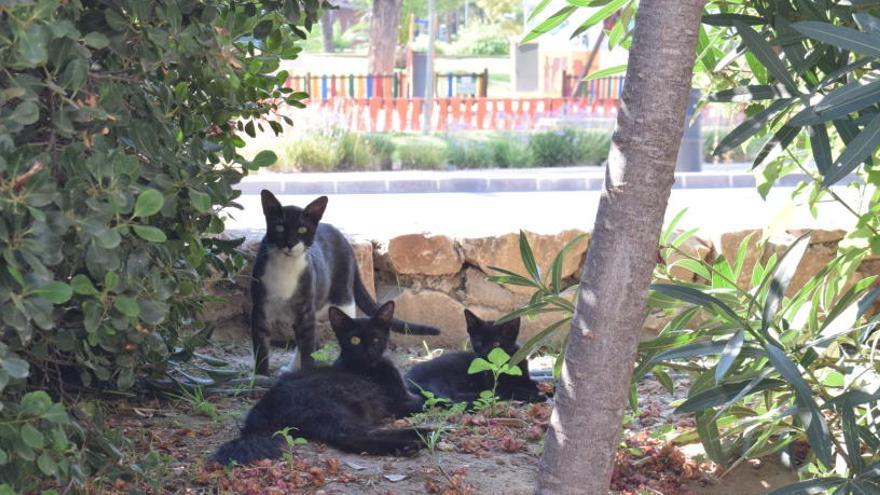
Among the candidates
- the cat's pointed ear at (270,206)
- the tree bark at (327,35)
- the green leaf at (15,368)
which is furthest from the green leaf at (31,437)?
the tree bark at (327,35)

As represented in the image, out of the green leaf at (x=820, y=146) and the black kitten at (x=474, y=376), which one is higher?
the green leaf at (x=820, y=146)

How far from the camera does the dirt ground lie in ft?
12.1

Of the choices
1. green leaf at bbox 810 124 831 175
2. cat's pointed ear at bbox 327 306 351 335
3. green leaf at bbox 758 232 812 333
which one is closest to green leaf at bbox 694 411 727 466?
green leaf at bbox 758 232 812 333

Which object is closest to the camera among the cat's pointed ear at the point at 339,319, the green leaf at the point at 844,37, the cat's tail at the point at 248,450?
the green leaf at the point at 844,37

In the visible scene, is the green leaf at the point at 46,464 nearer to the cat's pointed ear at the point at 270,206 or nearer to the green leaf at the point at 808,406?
the green leaf at the point at 808,406

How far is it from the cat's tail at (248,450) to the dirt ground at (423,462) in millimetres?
44

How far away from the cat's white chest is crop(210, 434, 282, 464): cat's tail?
163 centimetres

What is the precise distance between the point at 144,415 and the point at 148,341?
1.37 m

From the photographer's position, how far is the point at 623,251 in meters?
2.53

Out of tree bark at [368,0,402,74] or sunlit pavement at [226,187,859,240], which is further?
tree bark at [368,0,402,74]

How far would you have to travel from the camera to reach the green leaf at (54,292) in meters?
2.35

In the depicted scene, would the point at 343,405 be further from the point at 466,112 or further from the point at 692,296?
the point at 466,112

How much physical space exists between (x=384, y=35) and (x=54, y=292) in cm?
2871

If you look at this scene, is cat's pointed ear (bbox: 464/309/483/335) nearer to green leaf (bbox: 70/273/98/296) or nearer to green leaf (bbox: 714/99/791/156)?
green leaf (bbox: 714/99/791/156)
